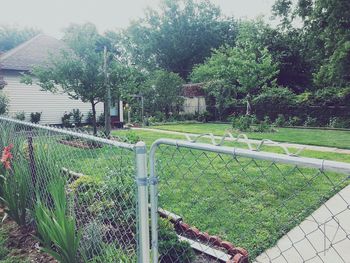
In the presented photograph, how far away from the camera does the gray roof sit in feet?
51.7

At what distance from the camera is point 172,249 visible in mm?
2385

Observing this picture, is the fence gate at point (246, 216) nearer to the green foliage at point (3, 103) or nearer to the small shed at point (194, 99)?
the green foliage at point (3, 103)

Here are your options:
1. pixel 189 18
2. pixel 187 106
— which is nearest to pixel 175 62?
pixel 189 18

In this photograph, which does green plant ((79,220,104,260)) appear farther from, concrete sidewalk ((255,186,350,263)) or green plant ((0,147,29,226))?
concrete sidewalk ((255,186,350,263))

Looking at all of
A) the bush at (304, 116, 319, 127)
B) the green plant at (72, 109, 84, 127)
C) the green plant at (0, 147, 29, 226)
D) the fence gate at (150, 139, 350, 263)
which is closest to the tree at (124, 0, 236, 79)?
the green plant at (72, 109, 84, 127)

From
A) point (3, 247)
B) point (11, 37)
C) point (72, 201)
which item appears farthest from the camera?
point (11, 37)

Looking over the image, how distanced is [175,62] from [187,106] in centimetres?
1276

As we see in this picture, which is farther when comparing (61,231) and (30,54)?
(30,54)

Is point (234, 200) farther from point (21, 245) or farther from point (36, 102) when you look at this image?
point (36, 102)

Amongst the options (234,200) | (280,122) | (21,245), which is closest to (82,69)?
(234,200)

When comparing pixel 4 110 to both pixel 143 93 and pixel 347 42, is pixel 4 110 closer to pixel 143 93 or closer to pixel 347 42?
pixel 143 93

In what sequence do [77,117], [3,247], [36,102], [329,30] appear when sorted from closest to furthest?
1. [3,247]
2. [329,30]
3. [36,102]
4. [77,117]

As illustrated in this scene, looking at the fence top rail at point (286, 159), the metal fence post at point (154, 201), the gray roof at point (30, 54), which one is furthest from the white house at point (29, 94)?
the fence top rail at point (286, 159)

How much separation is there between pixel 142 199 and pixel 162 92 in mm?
19048
